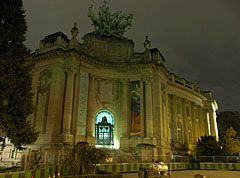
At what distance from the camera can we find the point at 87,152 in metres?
14.9

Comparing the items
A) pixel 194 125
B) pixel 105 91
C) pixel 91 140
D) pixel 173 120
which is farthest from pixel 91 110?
pixel 194 125

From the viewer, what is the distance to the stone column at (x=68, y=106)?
2749cm

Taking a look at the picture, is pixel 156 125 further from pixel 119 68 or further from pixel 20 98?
pixel 20 98

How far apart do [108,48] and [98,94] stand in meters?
8.04

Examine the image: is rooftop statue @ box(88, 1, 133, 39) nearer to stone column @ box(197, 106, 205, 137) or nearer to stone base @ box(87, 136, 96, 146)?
stone base @ box(87, 136, 96, 146)

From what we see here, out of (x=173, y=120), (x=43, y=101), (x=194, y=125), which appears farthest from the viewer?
(x=194, y=125)

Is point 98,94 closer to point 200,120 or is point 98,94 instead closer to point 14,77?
point 14,77

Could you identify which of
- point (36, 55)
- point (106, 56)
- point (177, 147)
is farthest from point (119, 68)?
point (177, 147)

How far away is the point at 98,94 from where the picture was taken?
3362cm

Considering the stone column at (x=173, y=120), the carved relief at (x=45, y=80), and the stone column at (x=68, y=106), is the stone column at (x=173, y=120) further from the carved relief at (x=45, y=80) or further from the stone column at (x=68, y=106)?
the carved relief at (x=45, y=80)

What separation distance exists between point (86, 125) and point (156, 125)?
10253mm

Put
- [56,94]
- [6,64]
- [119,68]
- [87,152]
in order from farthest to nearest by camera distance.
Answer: [119,68] < [56,94] < [6,64] < [87,152]

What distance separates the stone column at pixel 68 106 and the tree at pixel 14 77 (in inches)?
355

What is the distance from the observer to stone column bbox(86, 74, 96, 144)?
30.7 m
